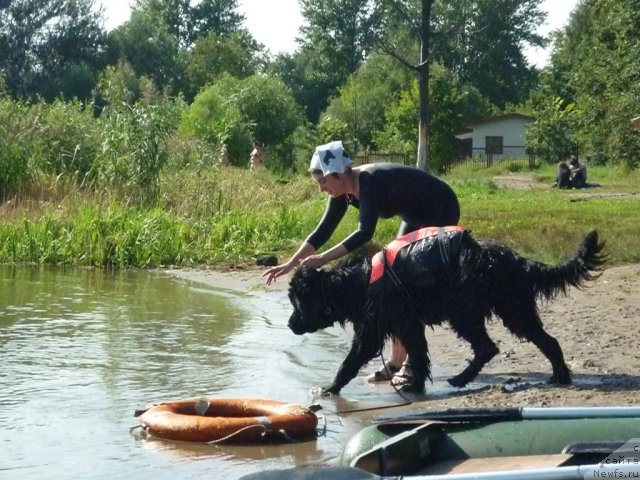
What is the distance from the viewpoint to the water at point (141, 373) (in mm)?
6879

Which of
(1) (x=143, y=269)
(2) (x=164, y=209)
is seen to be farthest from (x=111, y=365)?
(2) (x=164, y=209)

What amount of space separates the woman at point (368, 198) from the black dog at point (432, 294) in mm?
207

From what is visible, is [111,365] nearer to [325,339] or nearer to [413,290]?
[325,339]

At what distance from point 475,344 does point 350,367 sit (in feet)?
2.85

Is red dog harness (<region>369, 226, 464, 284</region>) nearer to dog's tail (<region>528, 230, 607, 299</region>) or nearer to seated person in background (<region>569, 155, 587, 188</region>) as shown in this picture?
dog's tail (<region>528, 230, 607, 299</region>)

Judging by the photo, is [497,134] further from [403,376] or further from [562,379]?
[562,379]

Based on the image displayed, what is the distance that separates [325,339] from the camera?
35.8ft

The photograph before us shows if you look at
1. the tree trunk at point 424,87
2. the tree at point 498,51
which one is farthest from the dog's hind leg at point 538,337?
the tree at point 498,51

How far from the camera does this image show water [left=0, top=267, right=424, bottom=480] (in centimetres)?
688

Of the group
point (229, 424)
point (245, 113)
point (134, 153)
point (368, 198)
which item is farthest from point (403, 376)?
point (245, 113)

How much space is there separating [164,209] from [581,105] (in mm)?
33482

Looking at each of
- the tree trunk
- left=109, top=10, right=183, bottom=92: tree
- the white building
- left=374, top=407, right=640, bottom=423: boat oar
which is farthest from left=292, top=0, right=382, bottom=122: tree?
left=374, top=407, right=640, bottom=423: boat oar

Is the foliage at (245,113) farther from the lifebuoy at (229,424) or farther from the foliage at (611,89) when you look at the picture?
the lifebuoy at (229,424)

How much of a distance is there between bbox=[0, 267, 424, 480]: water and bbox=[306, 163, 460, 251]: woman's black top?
1178mm
